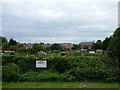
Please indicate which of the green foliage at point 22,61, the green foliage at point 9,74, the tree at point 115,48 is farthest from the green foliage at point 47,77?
the tree at point 115,48

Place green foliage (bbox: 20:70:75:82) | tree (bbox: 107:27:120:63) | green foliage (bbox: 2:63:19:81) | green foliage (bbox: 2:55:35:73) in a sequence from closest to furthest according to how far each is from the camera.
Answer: green foliage (bbox: 2:63:19:81), green foliage (bbox: 20:70:75:82), tree (bbox: 107:27:120:63), green foliage (bbox: 2:55:35:73)

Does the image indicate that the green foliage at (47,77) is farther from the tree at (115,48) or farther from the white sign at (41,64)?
the tree at (115,48)

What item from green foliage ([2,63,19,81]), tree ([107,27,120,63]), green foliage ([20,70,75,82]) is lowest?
green foliage ([20,70,75,82])

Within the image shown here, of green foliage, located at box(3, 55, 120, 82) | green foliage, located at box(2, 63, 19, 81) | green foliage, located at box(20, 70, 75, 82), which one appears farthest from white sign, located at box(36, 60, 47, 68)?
green foliage, located at box(2, 63, 19, 81)

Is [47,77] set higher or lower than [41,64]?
lower

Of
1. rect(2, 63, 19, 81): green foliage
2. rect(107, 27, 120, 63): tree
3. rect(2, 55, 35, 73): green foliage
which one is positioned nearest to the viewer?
rect(2, 63, 19, 81): green foliage

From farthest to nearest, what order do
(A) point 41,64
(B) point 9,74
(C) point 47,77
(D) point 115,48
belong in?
(A) point 41,64
(D) point 115,48
(C) point 47,77
(B) point 9,74

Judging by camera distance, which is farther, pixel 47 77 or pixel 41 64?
pixel 41 64

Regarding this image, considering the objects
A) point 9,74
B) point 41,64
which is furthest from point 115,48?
point 9,74

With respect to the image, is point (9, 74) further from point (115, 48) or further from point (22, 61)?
point (115, 48)

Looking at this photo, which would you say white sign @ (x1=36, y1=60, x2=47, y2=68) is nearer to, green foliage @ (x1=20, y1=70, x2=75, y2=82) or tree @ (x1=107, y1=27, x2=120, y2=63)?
green foliage @ (x1=20, y1=70, x2=75, y2=82)

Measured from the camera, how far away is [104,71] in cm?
1008

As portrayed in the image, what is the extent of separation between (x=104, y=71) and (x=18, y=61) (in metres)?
5.99

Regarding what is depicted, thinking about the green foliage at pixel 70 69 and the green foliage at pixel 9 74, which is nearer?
the green foliage at pixel 9 74
